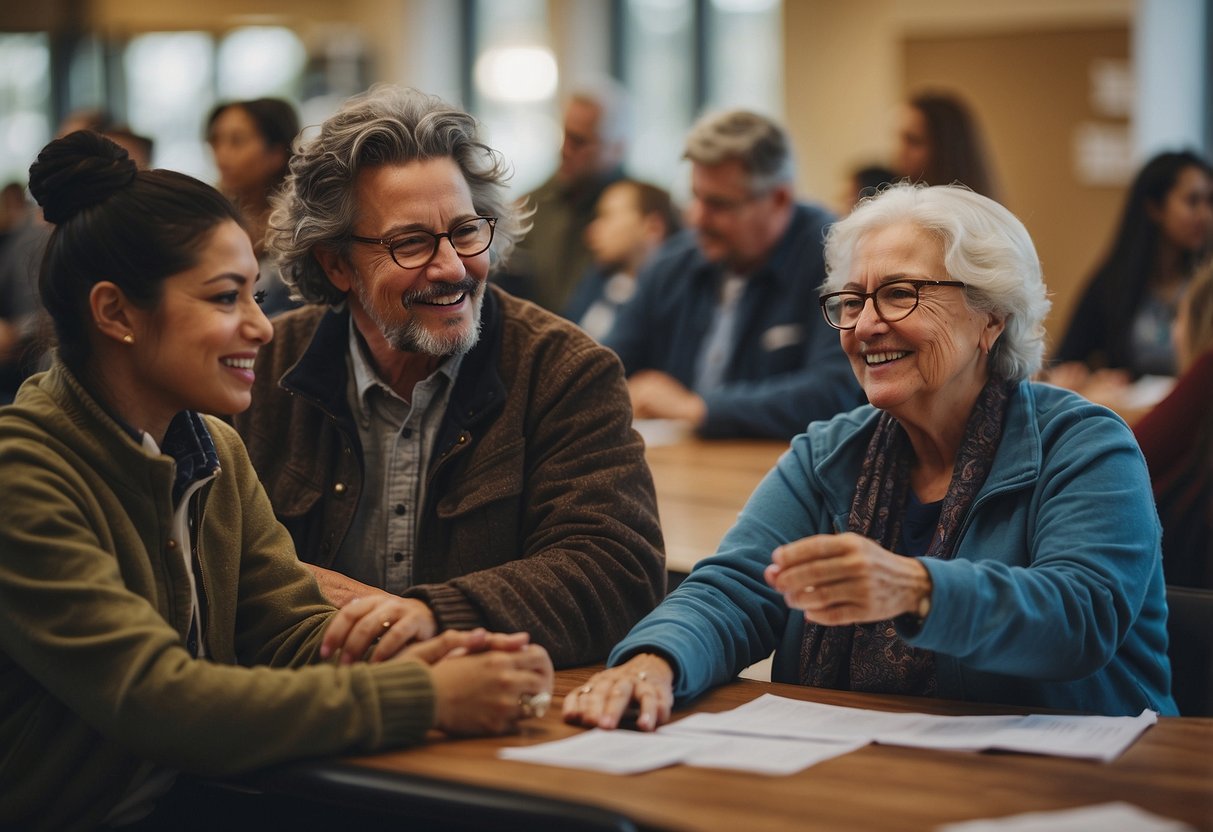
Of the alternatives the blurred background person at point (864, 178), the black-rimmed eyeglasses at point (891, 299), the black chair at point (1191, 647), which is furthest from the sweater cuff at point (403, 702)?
the blurred background person at point (864, 178)

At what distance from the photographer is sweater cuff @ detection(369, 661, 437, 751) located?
168cm

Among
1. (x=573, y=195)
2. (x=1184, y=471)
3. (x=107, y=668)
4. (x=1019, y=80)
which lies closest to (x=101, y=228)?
(x=107, y=668)

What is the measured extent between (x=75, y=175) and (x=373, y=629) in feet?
2.25

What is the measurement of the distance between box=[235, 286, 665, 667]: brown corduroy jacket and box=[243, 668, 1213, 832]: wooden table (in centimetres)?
46

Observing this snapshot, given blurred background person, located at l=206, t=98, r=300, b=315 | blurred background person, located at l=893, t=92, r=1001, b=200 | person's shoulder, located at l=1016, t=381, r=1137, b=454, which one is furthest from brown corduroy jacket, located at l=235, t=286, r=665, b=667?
blurred background person, located at l=893, t=92, r=1001, b=200

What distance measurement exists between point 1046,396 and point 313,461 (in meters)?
1.17

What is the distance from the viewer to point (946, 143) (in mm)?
5699

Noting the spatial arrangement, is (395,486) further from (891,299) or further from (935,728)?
(935,728)

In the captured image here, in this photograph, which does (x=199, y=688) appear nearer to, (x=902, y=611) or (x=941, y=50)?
(x=902, y=611)

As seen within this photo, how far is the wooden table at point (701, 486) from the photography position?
2748mm

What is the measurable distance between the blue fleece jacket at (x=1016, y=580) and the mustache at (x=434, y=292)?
57cm

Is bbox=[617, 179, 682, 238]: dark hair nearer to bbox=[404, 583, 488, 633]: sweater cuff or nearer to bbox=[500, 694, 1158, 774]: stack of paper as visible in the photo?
bbox=[404, 583, 488, 633]: sweater cuff

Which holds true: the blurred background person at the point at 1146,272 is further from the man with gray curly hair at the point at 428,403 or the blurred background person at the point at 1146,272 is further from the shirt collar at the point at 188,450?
the shirt collar at the point at 188,450

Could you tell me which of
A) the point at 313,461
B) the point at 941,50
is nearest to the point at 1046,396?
the point at 313,461
